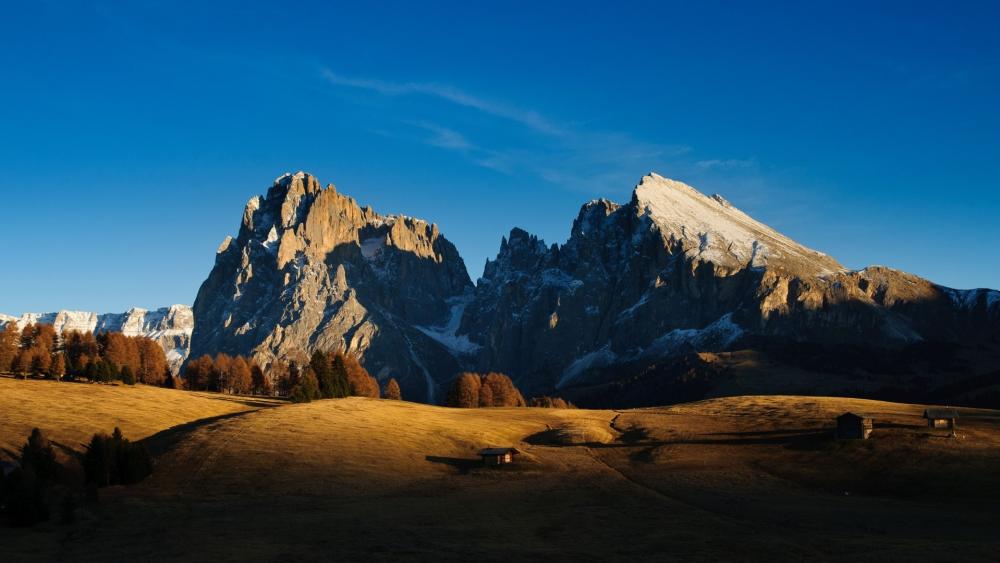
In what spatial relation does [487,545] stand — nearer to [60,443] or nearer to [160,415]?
[60,443]

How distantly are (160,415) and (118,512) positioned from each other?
46.6 m

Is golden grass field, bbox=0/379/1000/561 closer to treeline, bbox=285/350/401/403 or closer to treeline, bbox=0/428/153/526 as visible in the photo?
treeline, bbox=0/428/153/526

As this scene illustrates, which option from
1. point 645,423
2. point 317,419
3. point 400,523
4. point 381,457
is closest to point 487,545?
point 400,523

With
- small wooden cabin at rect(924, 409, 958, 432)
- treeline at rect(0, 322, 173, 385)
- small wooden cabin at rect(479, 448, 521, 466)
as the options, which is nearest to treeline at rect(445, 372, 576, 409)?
treeline at rect(0, 322, 173, 385)

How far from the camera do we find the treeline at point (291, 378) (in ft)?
502

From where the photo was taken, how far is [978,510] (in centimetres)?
6250

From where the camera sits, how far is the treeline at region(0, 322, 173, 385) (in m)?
134

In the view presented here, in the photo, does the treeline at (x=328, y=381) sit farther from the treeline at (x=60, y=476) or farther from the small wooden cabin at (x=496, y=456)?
the treeline at (x=60, y=476)

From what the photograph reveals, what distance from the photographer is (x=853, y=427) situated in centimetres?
9250

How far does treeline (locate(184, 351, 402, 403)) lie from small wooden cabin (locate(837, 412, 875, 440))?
85.2 metres

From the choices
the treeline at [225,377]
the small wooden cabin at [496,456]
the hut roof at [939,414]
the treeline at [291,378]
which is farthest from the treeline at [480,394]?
the hut roof at [939,414]

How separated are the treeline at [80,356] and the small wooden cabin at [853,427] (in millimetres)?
110721

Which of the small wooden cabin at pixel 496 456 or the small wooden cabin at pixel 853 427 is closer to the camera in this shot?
the small wooden cabin at pixel 496 456

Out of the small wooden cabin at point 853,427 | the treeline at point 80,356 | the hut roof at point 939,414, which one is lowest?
the small wooden cabin at point 853,427
